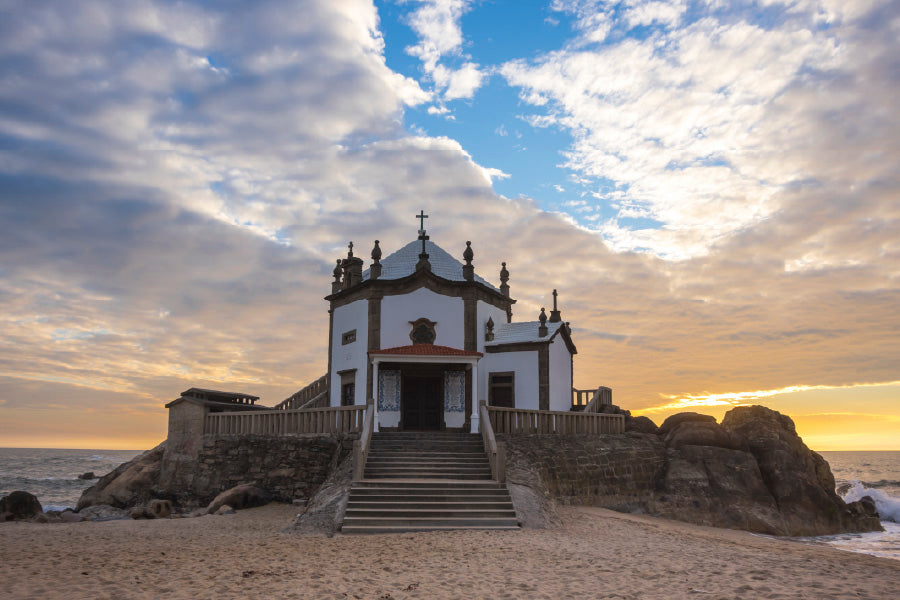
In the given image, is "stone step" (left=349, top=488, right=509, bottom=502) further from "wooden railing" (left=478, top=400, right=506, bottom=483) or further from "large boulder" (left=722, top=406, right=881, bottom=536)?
"large boulder" (left=722, top=406, right=881, bottom=536)

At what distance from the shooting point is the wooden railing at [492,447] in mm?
17141

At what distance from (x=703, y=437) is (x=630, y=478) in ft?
12.6

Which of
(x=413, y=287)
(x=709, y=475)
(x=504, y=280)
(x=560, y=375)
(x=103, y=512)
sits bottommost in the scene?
(x=103, y=512)

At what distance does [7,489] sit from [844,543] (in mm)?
54136

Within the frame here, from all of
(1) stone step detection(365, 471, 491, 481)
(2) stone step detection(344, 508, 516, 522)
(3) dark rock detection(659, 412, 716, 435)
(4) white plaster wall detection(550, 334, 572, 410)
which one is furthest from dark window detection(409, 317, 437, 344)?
(2) stone step detection(344, 508, 516, 522)

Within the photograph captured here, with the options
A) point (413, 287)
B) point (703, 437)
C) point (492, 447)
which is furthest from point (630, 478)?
point (413, 287)

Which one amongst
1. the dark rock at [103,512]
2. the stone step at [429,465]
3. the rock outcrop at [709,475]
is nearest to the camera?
the stone step at [429,465]

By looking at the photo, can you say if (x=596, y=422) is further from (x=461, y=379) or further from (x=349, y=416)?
(x=349, y=416)

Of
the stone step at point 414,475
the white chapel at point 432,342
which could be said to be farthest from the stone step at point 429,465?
the white chapel at point 432,342

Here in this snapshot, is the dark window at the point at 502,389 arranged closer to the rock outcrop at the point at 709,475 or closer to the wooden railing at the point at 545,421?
the wooden railing at the point at 545,421

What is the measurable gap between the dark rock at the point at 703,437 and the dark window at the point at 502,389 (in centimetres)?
636

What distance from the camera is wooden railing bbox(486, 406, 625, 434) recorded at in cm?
2105

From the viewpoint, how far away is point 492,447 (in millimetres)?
18344

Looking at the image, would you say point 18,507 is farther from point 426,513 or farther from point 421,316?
point 421,316
